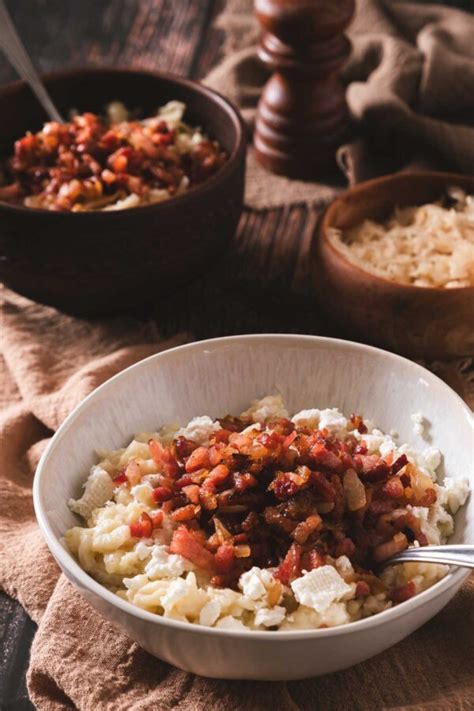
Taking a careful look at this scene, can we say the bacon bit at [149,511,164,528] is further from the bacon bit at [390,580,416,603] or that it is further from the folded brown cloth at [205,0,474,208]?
the folded brown cloth at [205,0,474,208]

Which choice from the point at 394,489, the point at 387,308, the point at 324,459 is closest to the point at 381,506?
the point at 394,489

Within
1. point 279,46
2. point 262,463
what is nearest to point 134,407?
point 262,463

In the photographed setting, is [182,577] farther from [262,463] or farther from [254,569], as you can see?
[262,463]

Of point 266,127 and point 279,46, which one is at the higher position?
point 279,46

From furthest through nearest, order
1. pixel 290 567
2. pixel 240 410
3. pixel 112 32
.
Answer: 1. pixel 112 32
2. pixel 240 410
3. pixel 290 567

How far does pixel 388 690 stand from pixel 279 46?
227 centimetres

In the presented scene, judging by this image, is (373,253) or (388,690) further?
(373,253)

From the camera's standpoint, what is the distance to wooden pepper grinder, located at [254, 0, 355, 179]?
126 inches

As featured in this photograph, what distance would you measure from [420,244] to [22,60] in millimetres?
1371

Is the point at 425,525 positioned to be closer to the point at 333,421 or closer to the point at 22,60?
Answer: the point at 333,421

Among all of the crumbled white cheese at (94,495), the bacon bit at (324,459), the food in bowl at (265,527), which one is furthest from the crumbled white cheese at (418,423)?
the crumbled white cheese at (94,495)

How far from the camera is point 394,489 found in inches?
75.2

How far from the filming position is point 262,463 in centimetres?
190

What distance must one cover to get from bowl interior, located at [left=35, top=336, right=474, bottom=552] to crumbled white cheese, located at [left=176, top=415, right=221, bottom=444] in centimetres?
15
